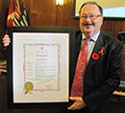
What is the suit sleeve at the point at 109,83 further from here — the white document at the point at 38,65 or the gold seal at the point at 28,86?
the gold seal at the point at 28,86

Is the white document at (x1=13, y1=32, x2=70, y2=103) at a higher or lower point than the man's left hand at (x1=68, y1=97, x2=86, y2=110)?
higher

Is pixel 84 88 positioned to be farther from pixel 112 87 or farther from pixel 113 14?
pixel 113 14

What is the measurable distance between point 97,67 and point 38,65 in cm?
35

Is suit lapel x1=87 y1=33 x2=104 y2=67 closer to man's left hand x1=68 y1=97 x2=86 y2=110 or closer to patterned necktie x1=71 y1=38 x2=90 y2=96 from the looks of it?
patterned necktie x1=71 y1=38 x2=90 y2=96

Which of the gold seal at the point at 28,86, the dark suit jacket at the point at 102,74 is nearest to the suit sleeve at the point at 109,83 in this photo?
the dark suit jacket at the point at 102,74

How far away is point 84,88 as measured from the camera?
2.94ft

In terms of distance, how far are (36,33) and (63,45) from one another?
0.56 feet

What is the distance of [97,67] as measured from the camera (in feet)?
2.87

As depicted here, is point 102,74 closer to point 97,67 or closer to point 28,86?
point 97,67

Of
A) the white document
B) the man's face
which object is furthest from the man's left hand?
the man's face

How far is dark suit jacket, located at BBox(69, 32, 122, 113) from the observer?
2.83 feet

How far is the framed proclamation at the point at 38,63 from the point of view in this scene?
849mm

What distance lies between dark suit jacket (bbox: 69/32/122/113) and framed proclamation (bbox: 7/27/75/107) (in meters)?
0.12

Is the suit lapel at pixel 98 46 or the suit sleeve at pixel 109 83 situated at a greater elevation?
the suit lapel at pixel 98 46
